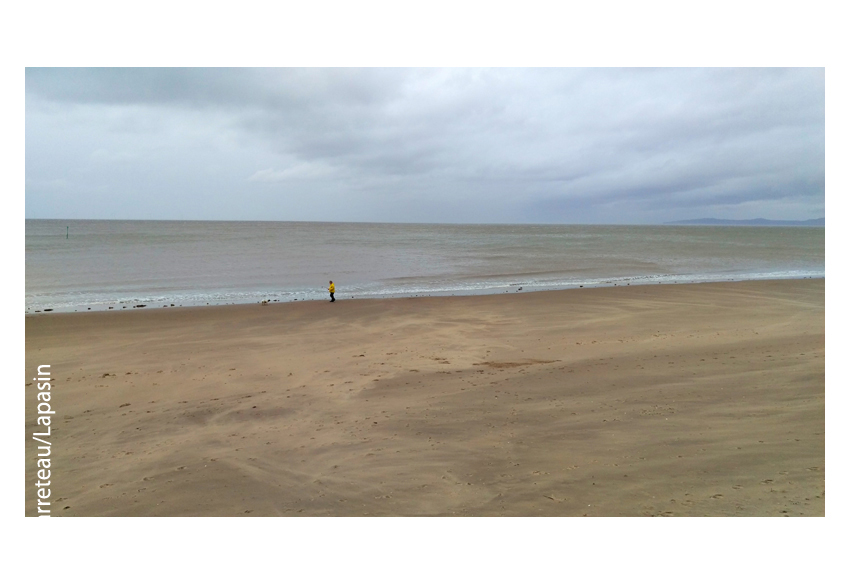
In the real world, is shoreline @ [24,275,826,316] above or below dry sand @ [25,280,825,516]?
above

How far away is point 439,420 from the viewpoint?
263 inches

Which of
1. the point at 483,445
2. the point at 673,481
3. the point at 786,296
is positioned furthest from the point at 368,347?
the point at 786,296

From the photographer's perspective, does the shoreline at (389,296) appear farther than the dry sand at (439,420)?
Yes

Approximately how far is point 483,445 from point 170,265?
33.6 meters

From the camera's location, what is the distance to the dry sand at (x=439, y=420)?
471cm

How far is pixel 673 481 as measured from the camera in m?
4.71

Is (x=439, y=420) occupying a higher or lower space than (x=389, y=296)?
lower

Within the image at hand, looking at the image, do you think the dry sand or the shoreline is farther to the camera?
the shoreline

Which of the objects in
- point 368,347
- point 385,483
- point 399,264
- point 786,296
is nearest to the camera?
point 385,483

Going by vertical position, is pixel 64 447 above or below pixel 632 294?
below

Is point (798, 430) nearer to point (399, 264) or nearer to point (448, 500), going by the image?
point (448, 500)

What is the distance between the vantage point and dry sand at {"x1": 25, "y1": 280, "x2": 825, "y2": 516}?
15.5ft

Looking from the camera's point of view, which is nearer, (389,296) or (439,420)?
(439,420)

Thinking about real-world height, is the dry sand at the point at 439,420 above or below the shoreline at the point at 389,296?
below
